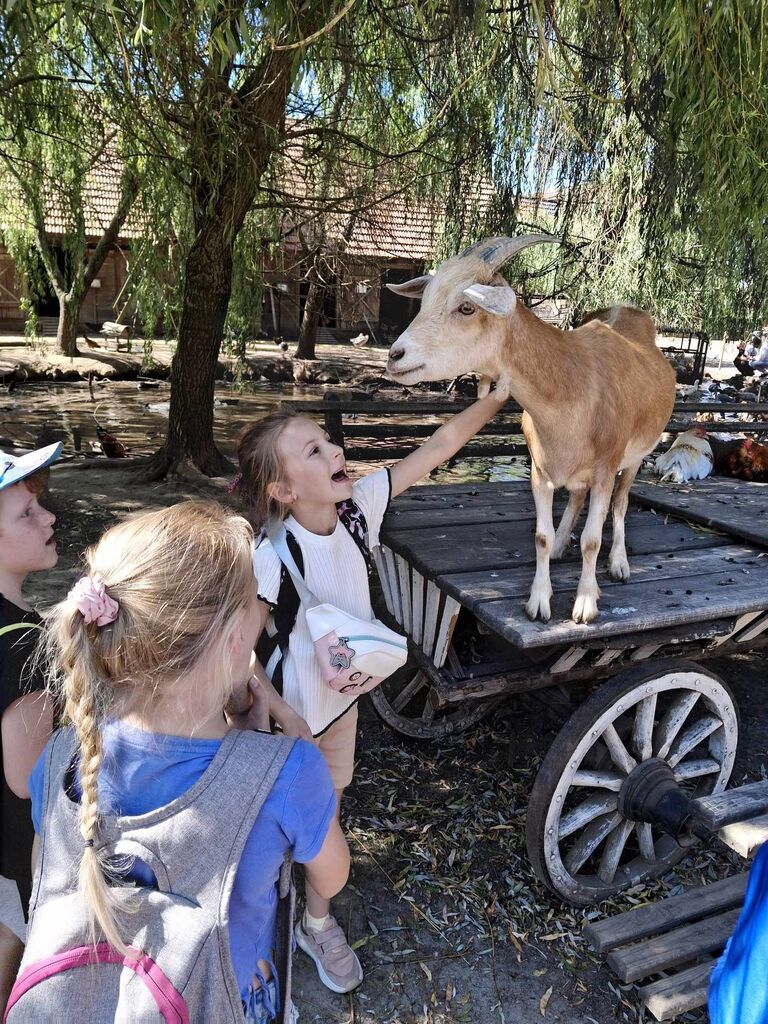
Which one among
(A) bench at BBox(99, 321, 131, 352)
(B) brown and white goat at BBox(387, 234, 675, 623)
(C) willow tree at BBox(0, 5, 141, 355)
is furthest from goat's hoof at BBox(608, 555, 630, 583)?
(A) bench at BBox(99, 321, 131, 352)

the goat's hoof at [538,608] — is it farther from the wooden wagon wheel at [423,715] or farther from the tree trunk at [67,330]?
the tree trunk at [67,330]

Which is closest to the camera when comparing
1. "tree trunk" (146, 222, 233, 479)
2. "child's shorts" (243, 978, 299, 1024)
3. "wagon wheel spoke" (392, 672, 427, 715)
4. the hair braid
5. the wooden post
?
the hair braid

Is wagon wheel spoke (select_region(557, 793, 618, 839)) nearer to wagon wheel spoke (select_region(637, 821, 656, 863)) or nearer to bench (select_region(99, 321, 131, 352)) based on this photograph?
wagon wheel spoke (select_region(637, 821, 656, 863))

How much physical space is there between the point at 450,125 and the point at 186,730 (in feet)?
18.4

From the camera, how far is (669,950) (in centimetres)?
218

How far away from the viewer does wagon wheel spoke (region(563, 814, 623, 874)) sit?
96.5 inches

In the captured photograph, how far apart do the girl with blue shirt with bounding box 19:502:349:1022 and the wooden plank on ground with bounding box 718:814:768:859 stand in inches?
46.1

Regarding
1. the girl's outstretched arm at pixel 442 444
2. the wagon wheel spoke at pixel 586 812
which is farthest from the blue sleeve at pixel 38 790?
the wagon wheel spoke at pixel 586 812

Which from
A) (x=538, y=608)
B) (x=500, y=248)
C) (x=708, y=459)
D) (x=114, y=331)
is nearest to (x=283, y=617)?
(x=538, y=608)

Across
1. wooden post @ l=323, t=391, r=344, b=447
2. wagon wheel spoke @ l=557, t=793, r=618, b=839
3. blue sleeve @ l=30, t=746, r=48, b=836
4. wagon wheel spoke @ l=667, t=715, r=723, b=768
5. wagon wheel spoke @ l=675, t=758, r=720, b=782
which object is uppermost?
wooden post @ l=323, t=391, r=344, b=447

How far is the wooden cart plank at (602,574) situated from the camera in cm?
248

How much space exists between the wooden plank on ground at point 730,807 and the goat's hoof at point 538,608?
668 millimetres

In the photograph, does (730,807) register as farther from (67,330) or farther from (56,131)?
(67,330)

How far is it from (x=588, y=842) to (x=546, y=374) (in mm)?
1598
